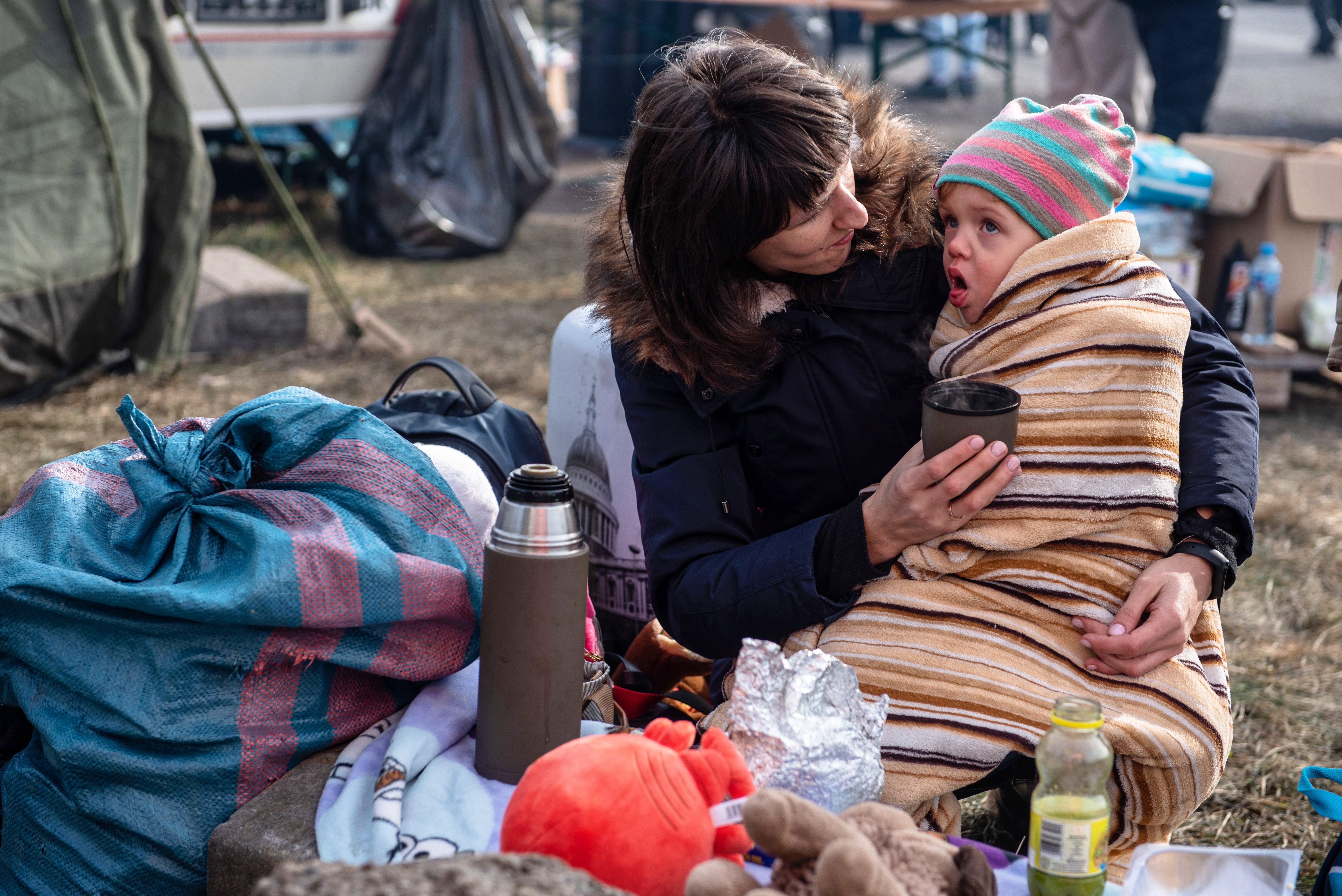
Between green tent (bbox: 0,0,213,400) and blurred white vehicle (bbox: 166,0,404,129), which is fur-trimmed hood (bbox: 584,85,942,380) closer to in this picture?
green tent (bbox: 0,0,213,400)

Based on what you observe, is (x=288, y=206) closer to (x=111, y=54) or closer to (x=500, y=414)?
(x=111, y=54)

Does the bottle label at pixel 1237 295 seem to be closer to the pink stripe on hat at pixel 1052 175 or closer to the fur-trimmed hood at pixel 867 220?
the fur-trimmed hood at pixel 867 220

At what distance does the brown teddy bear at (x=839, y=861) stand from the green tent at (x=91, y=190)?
3517 millimetres

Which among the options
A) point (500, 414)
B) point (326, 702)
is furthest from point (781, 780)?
point (500, 414)

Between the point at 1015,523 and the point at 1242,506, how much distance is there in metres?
0.33

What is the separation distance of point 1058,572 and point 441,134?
18.3 ft

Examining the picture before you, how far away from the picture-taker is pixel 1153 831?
1655 mm

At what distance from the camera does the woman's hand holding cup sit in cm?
153

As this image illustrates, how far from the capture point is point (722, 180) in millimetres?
1681

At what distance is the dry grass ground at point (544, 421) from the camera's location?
2416mm

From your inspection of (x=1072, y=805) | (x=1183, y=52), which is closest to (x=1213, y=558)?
(x=1072, y=805)

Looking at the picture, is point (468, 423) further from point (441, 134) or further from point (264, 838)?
point (441, 134)

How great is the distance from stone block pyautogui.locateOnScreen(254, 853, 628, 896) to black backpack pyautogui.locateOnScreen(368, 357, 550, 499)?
1.00 meters

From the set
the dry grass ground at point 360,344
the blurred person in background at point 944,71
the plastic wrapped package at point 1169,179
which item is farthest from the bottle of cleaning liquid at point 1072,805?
the blurred person in background at point 944,71
